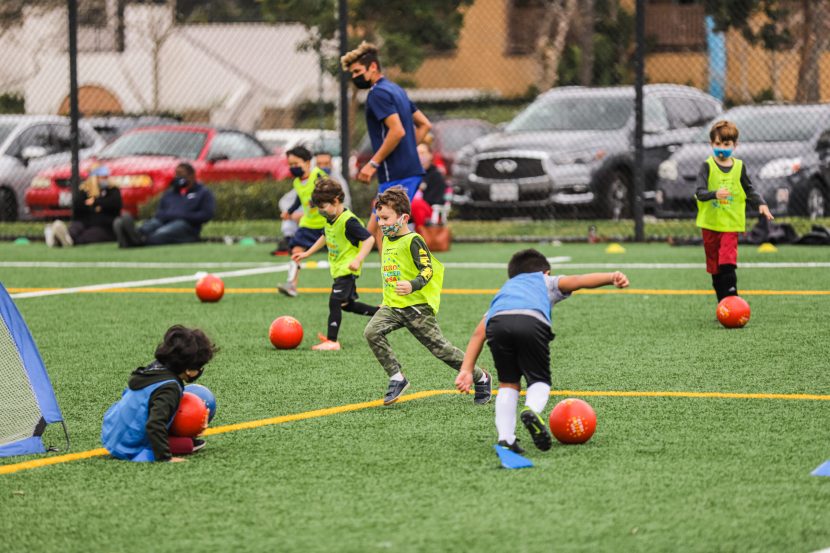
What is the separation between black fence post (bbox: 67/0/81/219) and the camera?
65.2 feet

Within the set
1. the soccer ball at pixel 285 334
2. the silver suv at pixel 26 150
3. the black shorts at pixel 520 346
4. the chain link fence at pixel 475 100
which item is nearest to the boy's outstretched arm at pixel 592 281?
the black shorts at pixel 520 346

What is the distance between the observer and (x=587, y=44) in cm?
2967

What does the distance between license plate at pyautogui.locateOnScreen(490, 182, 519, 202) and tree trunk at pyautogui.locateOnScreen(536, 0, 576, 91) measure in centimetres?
1123

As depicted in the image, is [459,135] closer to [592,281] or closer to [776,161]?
[776,161]

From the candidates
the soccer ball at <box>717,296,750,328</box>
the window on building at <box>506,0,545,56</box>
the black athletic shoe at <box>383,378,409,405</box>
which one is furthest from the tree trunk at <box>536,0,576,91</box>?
the black athletic shoe at <box>383,378,409,405</box>

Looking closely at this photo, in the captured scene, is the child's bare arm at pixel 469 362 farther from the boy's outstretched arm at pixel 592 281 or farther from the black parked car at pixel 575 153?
the black parked car at pixel 575 153

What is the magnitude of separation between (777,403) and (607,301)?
4800mm

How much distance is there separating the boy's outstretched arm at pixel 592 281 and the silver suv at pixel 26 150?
57.2 ft

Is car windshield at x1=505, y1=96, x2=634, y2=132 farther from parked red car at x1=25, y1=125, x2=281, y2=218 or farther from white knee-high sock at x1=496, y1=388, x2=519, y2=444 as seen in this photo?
white knee-high sock at x1=496, y1=388, x2=519, y2=444

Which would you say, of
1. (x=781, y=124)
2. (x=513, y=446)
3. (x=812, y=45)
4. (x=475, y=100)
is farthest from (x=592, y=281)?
(x=475, y=100)

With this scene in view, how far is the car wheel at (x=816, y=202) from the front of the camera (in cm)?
1862

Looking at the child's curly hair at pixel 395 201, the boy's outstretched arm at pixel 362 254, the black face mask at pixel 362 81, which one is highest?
the black face mask at pixel 362 81

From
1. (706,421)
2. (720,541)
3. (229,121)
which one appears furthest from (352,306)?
(229,121)

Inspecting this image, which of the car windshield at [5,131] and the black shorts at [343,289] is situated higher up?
the black shorts at [343,289]
